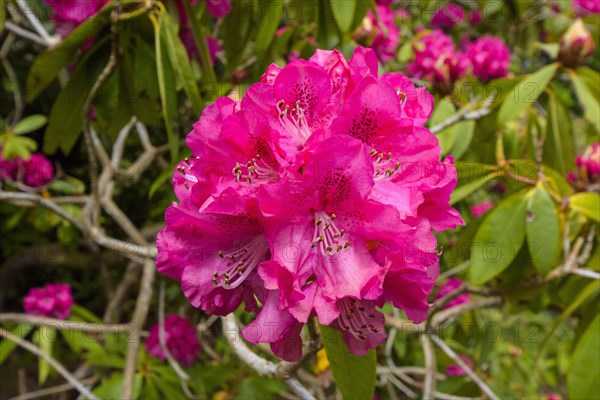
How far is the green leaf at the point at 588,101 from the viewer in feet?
4.57

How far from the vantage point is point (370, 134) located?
2.36 feet

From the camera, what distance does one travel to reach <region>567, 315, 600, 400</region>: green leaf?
3.04 feet

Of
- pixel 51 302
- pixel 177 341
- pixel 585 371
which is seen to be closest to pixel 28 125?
pixel 51 302

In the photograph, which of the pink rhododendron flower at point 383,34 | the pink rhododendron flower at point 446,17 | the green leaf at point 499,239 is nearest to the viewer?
the green leaf at point 499,239

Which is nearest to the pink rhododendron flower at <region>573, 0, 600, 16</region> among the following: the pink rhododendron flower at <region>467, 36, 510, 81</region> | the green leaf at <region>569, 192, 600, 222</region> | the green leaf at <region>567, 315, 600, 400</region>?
the pink rhododendron flower at <region>467, 36, 510, 81</region>

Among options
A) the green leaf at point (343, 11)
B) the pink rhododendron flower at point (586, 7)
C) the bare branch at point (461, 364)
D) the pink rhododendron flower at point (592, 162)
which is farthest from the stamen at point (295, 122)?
the pink rhododendron flower at point (586, 7)

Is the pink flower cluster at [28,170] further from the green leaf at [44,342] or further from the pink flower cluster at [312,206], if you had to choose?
the pink flower cluster at [312,206]

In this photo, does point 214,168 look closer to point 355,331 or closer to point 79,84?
point 355,331

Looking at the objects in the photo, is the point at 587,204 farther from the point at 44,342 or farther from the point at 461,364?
the point at 44,342

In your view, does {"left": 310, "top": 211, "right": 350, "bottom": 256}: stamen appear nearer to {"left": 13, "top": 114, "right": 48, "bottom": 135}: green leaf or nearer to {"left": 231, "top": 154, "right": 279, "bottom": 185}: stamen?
{"left": 231, "top": 154, "right": 279, "bottom": 185}: stamen

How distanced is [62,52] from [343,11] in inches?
23.6

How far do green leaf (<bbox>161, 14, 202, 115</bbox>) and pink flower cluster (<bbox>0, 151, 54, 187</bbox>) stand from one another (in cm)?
159

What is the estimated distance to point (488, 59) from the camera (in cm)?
198

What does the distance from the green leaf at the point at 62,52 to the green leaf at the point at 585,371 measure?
3.72 ft
